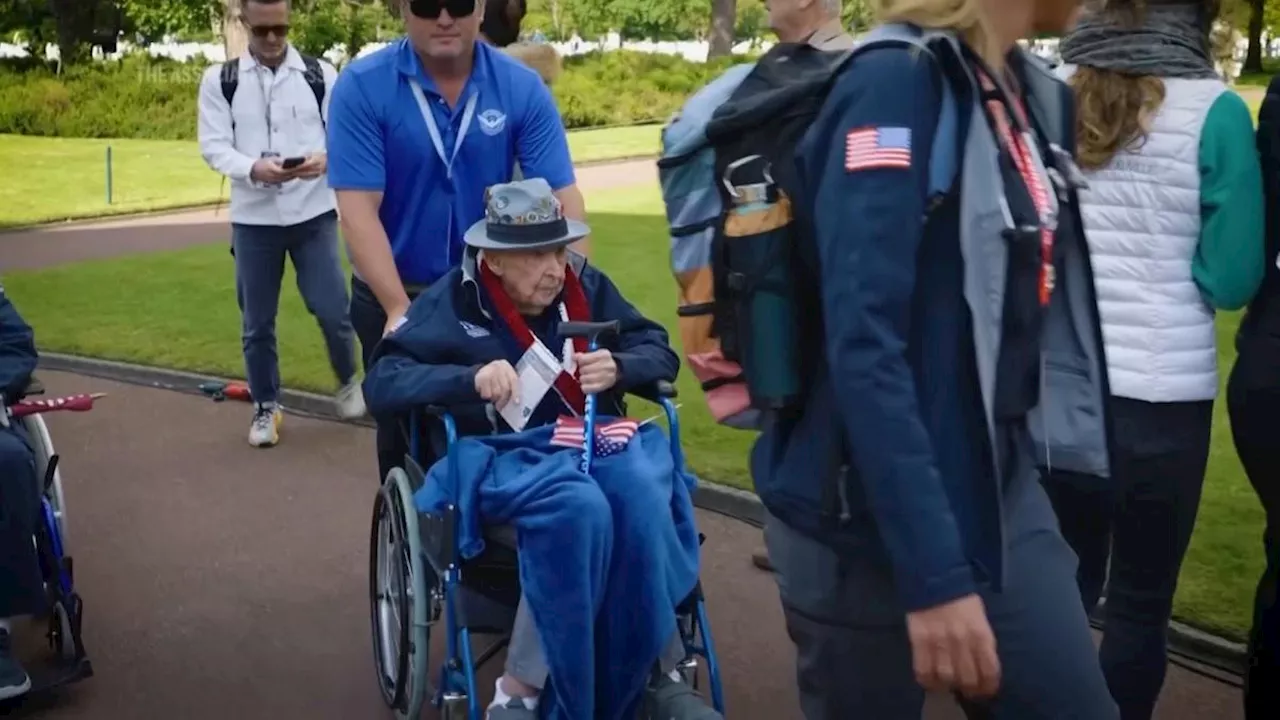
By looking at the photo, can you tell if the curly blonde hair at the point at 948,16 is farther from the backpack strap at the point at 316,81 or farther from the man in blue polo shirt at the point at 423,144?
the backpack strap at the point at 316,81

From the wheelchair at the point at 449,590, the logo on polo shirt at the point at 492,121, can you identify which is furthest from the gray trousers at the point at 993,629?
the logo on polo shirt at the point at 492,121

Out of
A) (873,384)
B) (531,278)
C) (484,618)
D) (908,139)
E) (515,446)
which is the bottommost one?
(484,618)

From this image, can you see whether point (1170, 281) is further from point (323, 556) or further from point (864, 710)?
point (323, 556)

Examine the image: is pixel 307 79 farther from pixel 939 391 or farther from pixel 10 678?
pixel 939 391

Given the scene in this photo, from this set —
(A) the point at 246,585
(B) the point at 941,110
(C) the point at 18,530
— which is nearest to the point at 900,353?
(B) the point at 941,110

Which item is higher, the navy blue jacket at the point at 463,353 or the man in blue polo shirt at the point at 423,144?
the man in blue polo shirt at the point at 423,144

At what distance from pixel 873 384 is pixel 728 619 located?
10.8ft

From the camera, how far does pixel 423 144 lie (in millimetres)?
4445

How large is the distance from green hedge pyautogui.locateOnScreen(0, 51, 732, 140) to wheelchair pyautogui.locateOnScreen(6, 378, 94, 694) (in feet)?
88.8

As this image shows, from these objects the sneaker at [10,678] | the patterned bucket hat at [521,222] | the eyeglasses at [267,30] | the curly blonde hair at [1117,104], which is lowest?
the sneaker at [10,678]

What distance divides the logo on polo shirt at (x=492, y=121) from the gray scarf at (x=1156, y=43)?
74.0 inches

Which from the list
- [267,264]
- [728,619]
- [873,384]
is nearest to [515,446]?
[728,619]

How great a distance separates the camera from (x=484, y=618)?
3938 millimetres

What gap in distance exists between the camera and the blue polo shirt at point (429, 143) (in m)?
4.41
